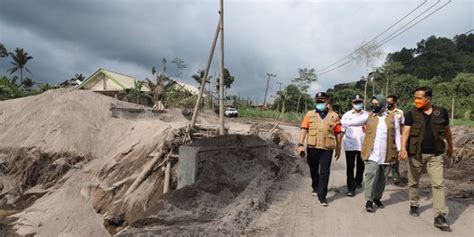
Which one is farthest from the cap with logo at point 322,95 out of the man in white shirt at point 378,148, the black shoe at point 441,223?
the black shoe at point 441,223

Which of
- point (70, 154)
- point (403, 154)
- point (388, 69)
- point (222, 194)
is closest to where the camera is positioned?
point (403, 154)

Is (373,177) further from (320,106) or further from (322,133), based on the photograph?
(320,106)

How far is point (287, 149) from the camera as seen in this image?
14.1m

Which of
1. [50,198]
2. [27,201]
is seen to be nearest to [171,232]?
[50,198]

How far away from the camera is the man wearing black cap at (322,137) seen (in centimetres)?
656

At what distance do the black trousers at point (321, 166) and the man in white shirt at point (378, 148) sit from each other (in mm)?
567

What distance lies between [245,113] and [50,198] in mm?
38261

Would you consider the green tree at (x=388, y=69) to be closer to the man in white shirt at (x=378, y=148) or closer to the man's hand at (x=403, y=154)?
the man in white shirt at (x=378, y=148)

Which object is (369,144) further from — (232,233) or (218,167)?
(218,167)

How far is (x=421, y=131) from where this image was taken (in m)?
5.67

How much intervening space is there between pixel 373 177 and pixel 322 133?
40.1 inches

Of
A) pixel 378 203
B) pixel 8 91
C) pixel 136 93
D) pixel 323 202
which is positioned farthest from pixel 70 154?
pixel 8 91

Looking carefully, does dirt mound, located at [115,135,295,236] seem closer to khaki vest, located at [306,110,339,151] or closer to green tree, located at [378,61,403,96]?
khaki vest, located at [306,110,339,151]

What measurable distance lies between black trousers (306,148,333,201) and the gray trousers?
0.60 meters
